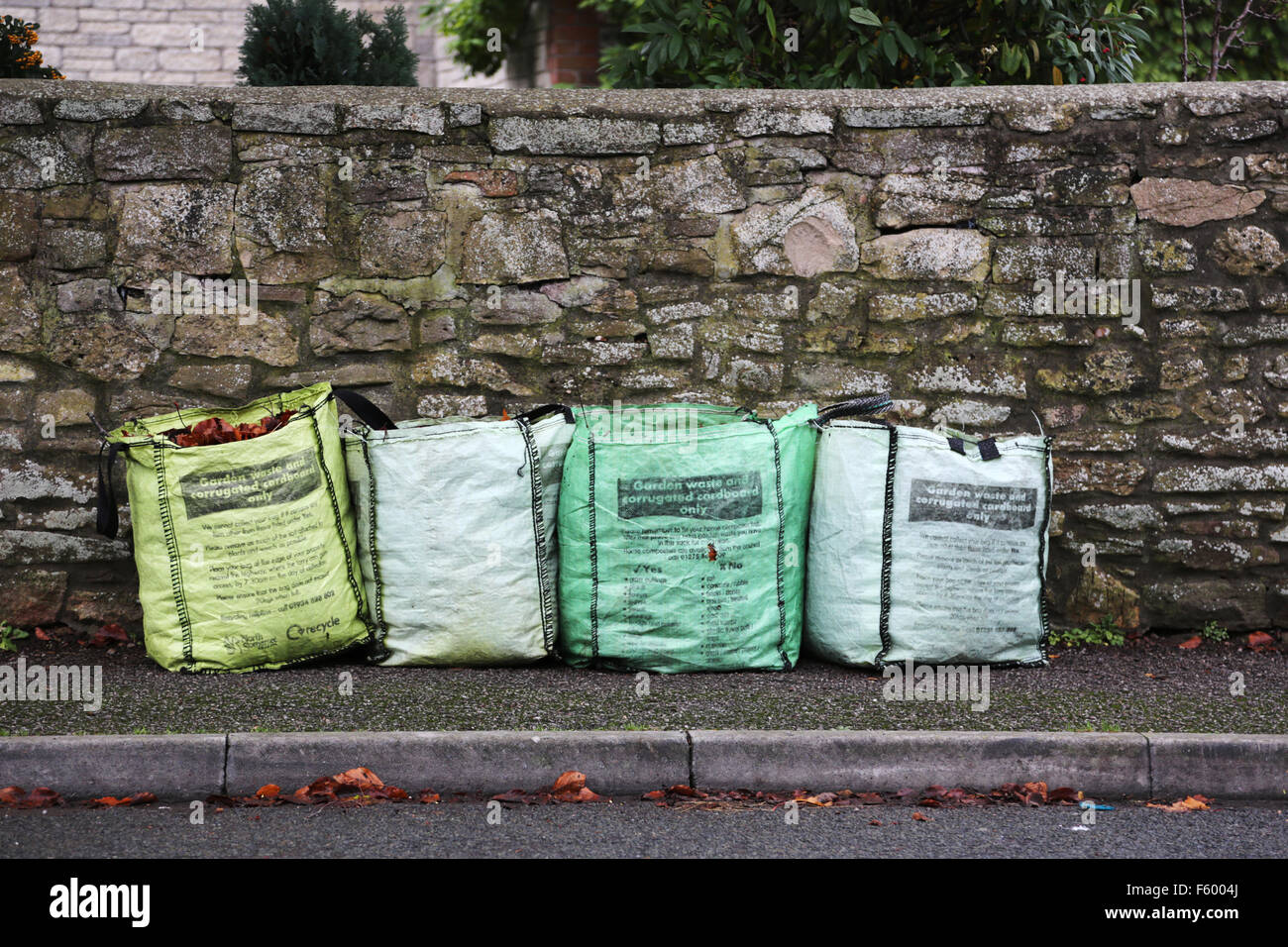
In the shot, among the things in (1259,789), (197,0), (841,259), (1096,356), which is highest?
(197,0)

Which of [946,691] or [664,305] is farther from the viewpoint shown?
[664,305]

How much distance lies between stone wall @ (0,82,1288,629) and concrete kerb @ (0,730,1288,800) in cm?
131

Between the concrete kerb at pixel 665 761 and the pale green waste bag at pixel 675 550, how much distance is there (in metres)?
0.73

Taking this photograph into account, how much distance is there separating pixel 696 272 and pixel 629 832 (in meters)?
2.23

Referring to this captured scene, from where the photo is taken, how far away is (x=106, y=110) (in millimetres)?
4414

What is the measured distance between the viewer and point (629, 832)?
3109 millimetres

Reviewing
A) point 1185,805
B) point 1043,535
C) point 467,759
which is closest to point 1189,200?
point 1043,535

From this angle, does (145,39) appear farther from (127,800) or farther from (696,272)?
(127,800)

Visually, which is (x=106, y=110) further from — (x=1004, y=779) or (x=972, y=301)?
(x=1004, y=779)

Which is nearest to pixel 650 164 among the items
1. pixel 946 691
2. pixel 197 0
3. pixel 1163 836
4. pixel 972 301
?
pixel 972 301

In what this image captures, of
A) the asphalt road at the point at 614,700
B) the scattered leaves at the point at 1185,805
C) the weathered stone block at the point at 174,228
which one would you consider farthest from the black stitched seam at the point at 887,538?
the weathered stone block at the point at 174,228

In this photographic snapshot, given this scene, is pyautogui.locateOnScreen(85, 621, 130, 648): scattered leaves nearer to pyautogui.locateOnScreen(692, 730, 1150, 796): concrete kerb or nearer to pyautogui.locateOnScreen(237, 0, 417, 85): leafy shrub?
pyautogui.locateOnScreen(692, 730, 1150, 796): concrete kerb

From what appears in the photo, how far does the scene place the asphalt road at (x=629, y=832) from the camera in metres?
2.97

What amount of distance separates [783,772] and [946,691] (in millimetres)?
834
